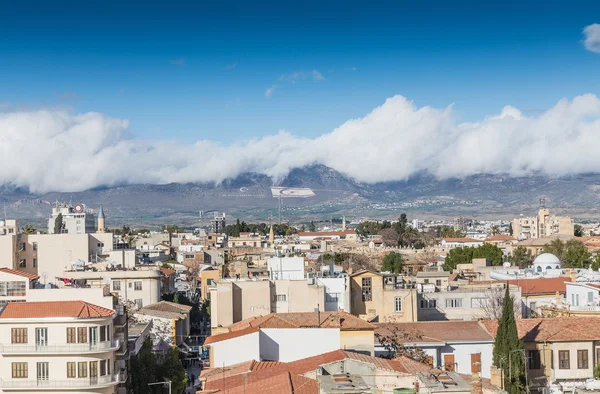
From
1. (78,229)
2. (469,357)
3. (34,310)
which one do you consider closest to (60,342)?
(34,310)

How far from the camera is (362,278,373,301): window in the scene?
48812 mm

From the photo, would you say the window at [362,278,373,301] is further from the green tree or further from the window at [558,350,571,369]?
the green tree

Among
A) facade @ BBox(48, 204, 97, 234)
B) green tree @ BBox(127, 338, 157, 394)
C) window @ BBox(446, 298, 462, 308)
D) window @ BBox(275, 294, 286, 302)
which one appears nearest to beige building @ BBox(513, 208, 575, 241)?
facade @ BBox(48, 204, 97, 234)

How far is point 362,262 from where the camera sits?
98.0 m

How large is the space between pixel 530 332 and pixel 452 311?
13.6 m

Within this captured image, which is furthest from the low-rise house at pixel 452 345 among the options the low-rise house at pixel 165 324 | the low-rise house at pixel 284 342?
the low-rise house at pixel 165 324

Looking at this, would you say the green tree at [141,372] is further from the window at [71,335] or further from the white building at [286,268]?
the white building at [286,268]

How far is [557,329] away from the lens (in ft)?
131

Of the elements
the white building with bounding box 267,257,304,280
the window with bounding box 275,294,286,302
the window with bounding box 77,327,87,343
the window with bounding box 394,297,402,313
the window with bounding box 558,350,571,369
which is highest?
the white building with bounding box 267,257,304,280

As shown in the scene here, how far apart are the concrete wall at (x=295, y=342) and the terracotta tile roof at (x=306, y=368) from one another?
3.14 meters

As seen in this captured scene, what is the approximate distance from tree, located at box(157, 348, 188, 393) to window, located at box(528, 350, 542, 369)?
13.3 meters

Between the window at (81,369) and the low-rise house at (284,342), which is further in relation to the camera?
the low-rise house at (284,342)

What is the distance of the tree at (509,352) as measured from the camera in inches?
1374

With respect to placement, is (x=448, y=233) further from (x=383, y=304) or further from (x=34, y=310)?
(x=34, y=310)
